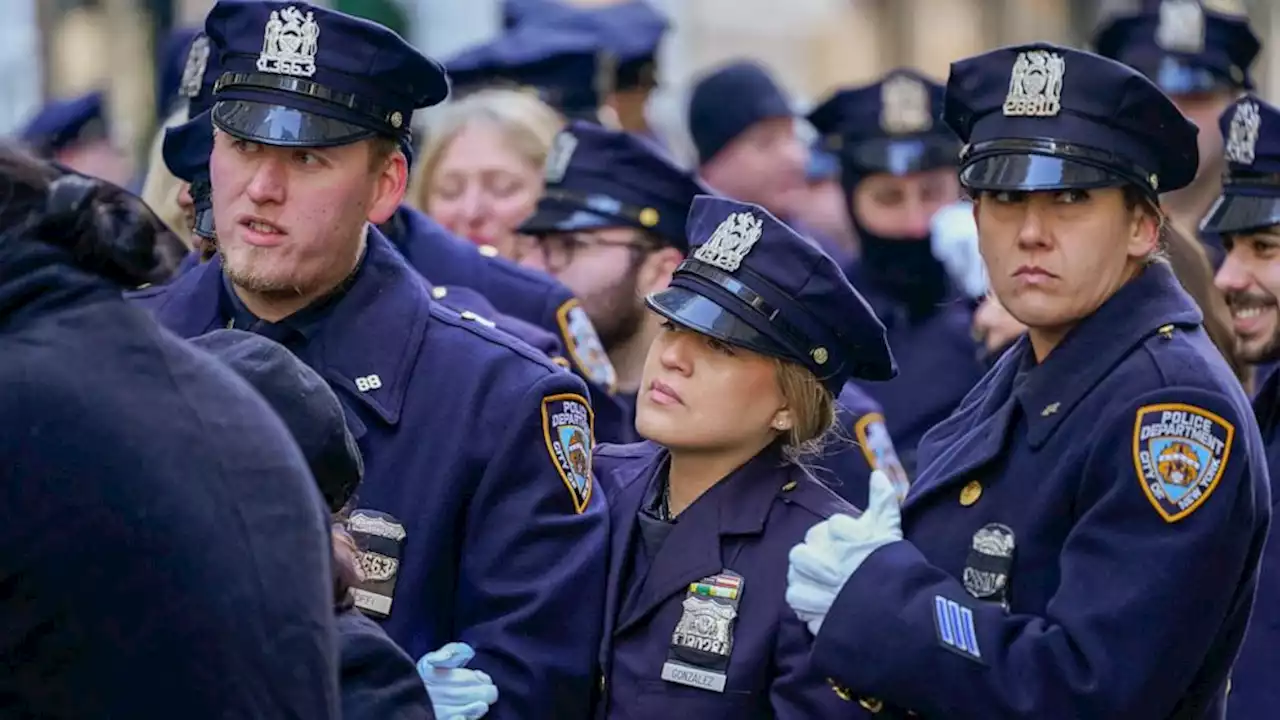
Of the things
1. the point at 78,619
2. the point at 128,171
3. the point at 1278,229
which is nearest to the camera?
the point at 78,619

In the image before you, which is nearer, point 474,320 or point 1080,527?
point 1080,527

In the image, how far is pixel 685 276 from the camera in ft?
15.2

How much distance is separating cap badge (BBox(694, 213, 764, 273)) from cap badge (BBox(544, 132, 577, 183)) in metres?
1.93

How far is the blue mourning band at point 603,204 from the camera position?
645 centimetres

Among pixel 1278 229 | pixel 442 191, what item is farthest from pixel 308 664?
pixel 442 191

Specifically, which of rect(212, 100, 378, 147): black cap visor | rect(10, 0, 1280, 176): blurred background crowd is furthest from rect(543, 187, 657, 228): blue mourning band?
rect(10, 0, 1280, 176): blurred background crowd

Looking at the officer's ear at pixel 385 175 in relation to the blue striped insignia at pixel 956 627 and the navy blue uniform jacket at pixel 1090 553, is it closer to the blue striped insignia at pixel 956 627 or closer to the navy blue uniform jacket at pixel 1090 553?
the navy blue uniform jacket at pixel 1090 553

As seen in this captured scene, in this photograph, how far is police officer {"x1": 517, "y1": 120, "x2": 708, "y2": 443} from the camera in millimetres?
6445

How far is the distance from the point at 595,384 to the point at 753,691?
179cm

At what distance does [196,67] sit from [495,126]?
1463 millimetres

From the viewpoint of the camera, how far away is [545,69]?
28.3ft

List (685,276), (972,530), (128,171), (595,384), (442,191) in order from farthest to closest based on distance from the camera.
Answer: (128,171), (442,191), (595,384), (685,276), (972,530)

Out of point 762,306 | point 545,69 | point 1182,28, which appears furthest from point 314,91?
point 545,69

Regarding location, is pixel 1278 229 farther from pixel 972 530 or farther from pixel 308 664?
pixel 308 664
